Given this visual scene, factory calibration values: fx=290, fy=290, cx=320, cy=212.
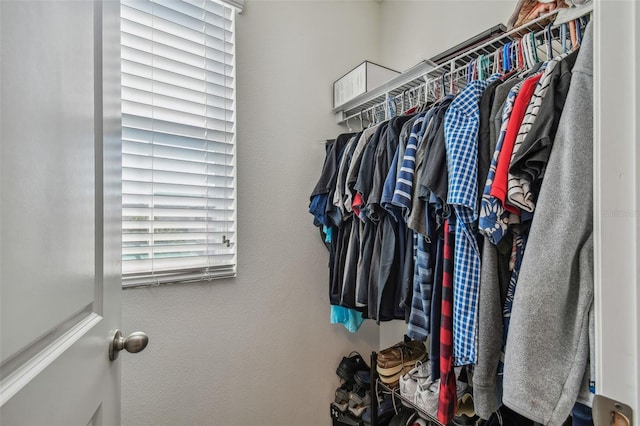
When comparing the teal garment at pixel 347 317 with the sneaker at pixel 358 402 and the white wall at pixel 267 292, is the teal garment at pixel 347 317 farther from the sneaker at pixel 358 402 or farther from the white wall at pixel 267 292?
the sneaker at pixel 358 402

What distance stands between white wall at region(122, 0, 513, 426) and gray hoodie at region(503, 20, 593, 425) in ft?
3.24

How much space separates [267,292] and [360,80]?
43.5 inches

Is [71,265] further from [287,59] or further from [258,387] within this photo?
[287,59]

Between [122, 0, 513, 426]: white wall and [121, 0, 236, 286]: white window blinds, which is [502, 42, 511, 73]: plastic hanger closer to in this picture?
[122, 0, 513, 426]: white wall

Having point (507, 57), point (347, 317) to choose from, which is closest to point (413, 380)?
point (347, 317)

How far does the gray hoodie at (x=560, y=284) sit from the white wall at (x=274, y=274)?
0.99 metres

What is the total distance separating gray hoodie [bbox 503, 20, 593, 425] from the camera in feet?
1.77

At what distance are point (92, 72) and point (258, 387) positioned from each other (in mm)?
1331

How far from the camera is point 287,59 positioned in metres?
1.45

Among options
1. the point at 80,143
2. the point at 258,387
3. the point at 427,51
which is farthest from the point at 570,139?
the point at 258,387

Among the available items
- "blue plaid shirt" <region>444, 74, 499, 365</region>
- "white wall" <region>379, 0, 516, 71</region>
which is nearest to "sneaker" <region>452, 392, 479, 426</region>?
"blue plaid shirt" <region>444, 74, 499, 365</region>

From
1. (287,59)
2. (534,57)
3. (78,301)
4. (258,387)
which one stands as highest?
(287,59)

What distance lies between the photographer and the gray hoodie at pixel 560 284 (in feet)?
1.77
